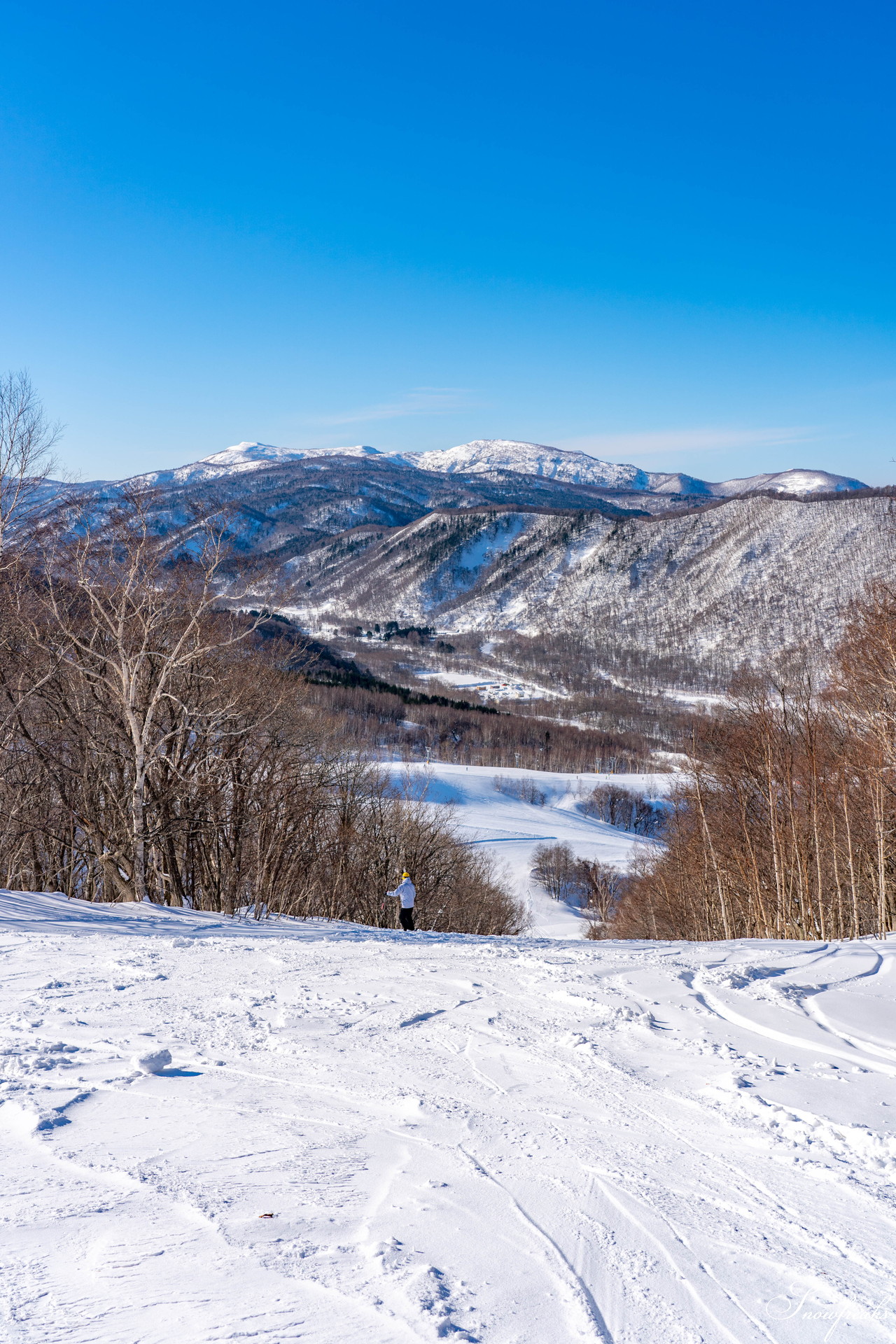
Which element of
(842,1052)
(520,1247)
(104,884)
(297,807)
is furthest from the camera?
(297,807)

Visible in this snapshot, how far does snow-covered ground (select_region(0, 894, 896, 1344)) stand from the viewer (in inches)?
93.2

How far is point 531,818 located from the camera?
8888 cm

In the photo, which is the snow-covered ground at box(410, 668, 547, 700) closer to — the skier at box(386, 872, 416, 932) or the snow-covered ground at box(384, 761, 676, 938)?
the snow-covered ground at box(384, 761, 676, 938)

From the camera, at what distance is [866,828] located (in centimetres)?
1566

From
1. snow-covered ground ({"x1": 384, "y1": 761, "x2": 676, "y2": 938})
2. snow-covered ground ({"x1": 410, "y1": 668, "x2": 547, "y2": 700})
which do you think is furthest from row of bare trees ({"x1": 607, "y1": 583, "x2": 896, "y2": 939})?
snow-covered ground ({"x1": 410, "y1": 668, "x2": 547, "y2": 700})

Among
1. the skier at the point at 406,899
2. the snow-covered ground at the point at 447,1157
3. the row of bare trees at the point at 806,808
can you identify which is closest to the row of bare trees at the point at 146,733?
the skier at the point at 406,899

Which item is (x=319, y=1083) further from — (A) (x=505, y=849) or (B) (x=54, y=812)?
(A) (x=505, y=849)

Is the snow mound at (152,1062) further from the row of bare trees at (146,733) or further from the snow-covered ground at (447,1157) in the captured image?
the row of bare trees at (146,733)

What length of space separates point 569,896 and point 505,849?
756 cm

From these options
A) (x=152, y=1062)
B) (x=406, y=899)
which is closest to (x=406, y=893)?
(x=406, y=899)

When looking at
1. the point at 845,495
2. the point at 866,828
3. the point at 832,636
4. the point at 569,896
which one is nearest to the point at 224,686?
the point at 866,828

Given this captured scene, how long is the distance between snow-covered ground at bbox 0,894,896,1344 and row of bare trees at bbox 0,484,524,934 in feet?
24.6

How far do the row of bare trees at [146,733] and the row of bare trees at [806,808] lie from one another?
9437mm

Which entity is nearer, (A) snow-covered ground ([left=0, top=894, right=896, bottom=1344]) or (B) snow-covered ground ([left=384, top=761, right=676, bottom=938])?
(A) snow-covered ground ([left=0, top=894, right=896, bottom=1344])
